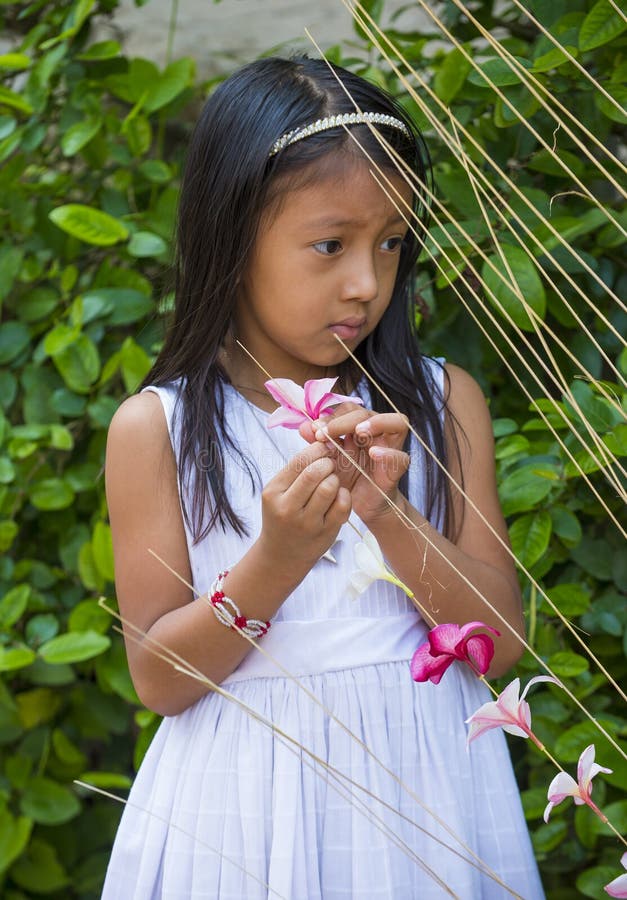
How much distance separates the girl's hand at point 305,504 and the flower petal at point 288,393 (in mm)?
35

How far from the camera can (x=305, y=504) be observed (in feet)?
2.79

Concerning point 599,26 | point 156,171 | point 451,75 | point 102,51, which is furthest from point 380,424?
point 102,51

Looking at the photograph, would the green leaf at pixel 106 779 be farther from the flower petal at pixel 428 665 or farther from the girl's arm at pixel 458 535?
the flower petal at pixel 428 665

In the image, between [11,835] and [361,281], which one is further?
[11,835]

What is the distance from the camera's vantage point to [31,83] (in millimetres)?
1847

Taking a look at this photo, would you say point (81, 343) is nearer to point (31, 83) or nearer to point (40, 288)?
point (40, 288)

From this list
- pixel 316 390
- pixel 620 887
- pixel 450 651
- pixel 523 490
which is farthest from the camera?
pixel 523 490

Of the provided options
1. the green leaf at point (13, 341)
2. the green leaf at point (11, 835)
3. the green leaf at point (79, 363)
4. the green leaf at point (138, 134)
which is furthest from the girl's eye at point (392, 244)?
the green leaf at point (11, 835)

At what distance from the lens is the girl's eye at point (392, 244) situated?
109cm

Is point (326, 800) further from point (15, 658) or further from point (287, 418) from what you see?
point (15, 658)

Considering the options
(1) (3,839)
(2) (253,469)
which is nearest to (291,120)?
(2) (253,469)

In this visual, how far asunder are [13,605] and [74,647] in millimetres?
135

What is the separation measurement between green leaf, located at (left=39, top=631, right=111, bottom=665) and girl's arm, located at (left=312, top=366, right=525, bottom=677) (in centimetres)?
69

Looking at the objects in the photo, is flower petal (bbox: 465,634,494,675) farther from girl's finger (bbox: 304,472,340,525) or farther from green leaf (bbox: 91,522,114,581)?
green leaf (bbox: 91,522,114,581)
